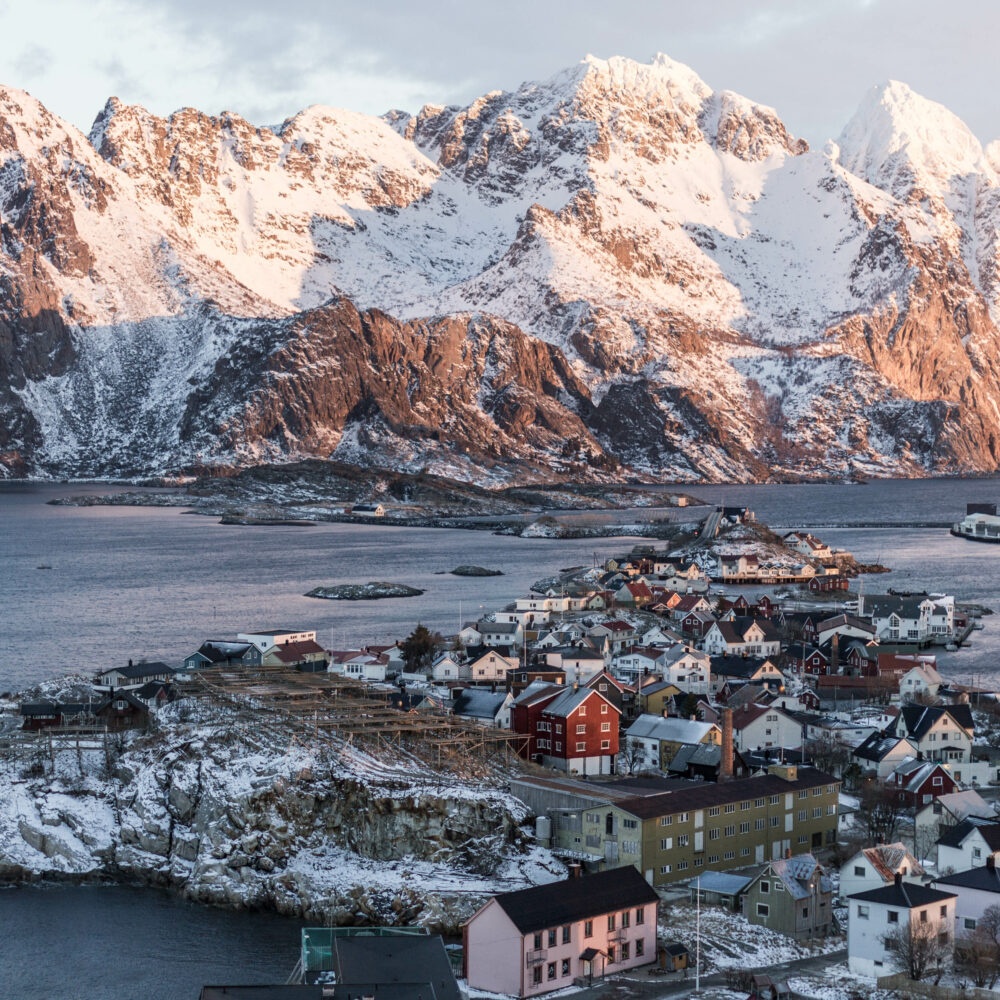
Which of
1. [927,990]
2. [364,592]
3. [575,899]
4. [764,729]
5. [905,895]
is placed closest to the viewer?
[927,990]

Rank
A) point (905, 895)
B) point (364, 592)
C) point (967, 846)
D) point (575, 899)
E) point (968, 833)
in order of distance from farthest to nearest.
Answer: point (364, 592), point (968, 833), point (967, 846), point (575, 899), point (905, 895)

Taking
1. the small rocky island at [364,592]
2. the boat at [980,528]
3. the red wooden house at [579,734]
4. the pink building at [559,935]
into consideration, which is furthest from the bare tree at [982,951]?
the boat at [980,528]

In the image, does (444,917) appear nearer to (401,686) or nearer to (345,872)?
(345,872)

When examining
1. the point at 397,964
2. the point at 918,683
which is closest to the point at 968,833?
the point at 397,964

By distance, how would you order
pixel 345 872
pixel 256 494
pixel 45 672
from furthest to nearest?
pixel 256 494, pixel 45 672, pixel 345 872

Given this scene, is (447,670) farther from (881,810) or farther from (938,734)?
(881,810)

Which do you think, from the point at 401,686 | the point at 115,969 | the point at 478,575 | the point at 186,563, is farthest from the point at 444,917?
the point at 186,563
